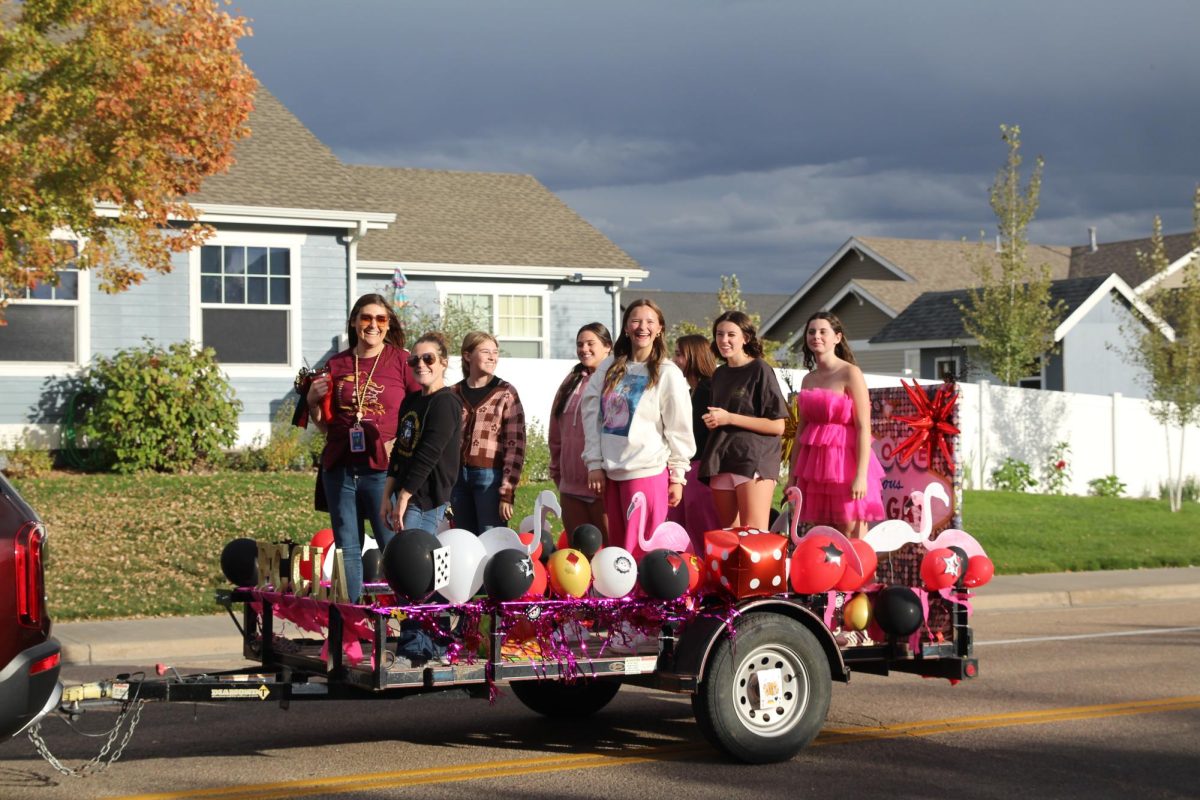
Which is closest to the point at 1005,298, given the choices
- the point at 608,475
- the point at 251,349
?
the point at 251,349

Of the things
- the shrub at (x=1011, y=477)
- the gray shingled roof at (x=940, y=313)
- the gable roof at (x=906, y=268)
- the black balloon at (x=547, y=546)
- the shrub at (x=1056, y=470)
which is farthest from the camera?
the gable roof at (x=906, y=268)

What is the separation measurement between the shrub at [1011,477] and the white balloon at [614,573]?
19822mm

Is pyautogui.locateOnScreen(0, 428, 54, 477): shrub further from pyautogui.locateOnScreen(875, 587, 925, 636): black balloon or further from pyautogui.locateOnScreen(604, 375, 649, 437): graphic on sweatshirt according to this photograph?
pyautogui.locateOnScreen(875, 587, 925, 636): black balloon

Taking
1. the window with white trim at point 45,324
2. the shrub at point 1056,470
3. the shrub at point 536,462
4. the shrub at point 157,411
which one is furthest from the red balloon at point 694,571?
the shrub at point 1056,470

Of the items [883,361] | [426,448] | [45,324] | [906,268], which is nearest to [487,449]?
[426,448]

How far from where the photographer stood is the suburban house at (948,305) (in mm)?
34750

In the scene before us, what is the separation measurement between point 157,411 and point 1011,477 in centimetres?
1442

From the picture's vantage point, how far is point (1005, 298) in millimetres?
31500

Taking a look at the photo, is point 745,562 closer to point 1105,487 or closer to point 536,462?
point 536,462

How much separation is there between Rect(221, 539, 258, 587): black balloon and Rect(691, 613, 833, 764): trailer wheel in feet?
7.46

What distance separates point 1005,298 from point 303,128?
1530 centimetres

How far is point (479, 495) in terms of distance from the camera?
952 cm

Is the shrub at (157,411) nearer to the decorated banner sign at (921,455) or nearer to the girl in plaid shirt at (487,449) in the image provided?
the girl in plaid shirt at (487,449)

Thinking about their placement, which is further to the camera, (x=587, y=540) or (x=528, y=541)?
(x=587, y=540)
